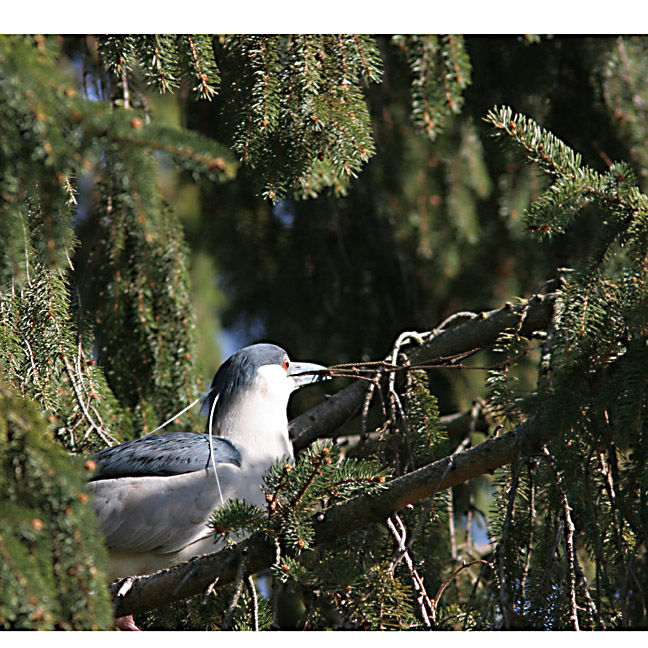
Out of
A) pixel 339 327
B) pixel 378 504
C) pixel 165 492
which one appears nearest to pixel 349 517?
pixel 378 504

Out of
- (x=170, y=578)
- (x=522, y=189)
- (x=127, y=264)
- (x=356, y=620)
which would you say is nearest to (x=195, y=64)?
(x=127, y=264)

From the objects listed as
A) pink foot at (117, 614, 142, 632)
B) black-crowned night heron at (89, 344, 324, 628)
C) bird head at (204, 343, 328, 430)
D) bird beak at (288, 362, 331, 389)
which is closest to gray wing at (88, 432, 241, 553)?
black-crowned night heron at (89, 344, 324, 628)

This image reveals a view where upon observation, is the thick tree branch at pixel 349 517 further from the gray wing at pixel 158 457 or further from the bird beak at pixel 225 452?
the bird beak at pixel 225 452

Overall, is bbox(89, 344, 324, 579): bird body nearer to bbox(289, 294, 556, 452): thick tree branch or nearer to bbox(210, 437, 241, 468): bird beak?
bbox(210, 437, 241, 468): bird beak

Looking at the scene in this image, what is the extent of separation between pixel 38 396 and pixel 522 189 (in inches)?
117

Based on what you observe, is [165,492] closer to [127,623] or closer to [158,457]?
[158,457]

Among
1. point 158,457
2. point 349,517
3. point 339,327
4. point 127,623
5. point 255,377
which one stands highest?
point 339,327

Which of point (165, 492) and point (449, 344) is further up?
point (449, 344)

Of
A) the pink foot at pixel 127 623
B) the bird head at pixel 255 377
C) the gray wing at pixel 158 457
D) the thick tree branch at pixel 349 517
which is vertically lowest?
the pink foot at pixel 127 623

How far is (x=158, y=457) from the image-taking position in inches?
105

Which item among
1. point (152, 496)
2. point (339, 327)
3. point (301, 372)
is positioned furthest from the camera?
point (339, 327)

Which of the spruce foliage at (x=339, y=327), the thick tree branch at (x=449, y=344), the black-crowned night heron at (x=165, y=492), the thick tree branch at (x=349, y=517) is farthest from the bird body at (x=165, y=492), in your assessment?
the thick tree branch at (x=449, y=344)

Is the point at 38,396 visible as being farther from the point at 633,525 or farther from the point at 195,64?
the point at 633,525

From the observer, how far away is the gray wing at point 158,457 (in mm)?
2602
